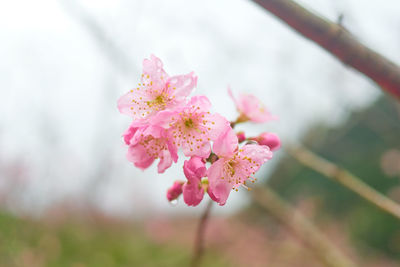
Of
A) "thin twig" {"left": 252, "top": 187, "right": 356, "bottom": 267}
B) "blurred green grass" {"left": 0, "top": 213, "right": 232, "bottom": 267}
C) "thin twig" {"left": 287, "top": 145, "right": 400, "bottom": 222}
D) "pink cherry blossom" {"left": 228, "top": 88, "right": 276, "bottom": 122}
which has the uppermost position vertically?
"pink cherry blossom" {"left": 228, "top": 88, "right": 276, "bottom": 122}

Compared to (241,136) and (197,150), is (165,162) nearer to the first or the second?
(197,150)

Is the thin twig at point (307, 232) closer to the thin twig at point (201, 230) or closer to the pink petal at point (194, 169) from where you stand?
the thin twig at point (201, 230)

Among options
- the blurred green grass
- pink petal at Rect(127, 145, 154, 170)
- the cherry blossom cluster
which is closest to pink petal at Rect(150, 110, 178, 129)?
the cherry blossom cluster

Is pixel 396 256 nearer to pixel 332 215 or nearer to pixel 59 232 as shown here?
pixel 332 215

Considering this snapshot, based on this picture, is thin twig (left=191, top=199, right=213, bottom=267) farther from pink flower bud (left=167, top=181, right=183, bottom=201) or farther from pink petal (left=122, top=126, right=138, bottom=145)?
pink petal (left=122, top=126, right=138, bottom=145)

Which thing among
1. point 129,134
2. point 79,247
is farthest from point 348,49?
point 79,247

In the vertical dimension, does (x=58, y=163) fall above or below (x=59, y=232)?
above

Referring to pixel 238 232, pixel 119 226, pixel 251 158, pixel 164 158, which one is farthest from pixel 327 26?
pixel 238 232
